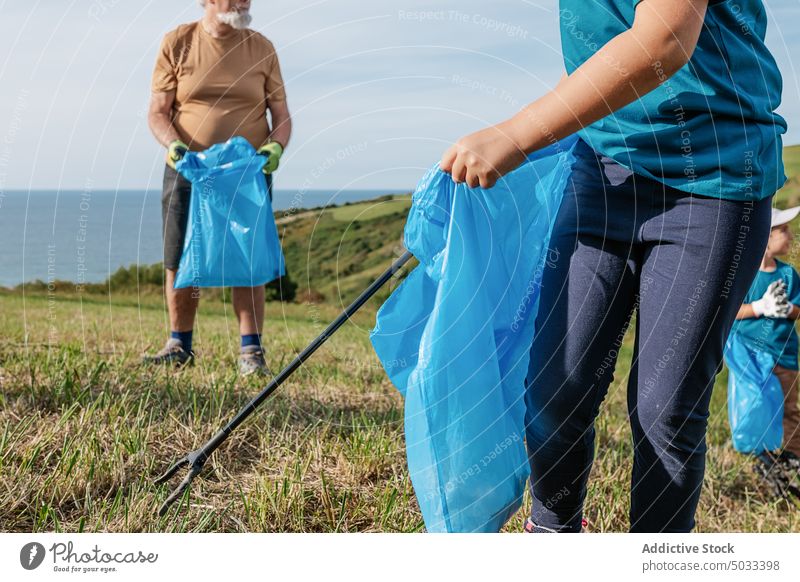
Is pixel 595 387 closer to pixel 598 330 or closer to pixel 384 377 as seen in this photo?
pixel 598 330

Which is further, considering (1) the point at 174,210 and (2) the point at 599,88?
(1) the point at 174,210

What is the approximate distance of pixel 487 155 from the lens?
4.96ft

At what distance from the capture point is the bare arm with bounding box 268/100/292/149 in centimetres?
378

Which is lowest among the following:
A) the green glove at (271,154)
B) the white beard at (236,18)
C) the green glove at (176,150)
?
the green glove at (271,154)

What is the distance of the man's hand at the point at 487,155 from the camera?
4.95 ft

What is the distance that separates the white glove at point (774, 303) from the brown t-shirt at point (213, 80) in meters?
2.21

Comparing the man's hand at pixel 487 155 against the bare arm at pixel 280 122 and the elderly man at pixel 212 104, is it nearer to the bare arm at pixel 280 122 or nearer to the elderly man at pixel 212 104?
the elderly man at pixel 212 104

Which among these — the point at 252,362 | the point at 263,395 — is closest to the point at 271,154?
the point at 252,362

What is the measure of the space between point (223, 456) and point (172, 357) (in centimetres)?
104

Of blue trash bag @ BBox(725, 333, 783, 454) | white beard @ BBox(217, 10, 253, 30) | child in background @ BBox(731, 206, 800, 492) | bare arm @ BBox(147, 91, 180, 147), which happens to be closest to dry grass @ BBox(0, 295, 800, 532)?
blue trash bag @ BBox(725, 333, 783, 454)

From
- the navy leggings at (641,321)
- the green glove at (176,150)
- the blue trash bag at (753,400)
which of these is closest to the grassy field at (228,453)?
the blue trash bag at (753,400)

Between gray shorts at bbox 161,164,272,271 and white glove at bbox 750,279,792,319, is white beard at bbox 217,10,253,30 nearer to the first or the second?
gray shorts at bbox 161,164,272,271

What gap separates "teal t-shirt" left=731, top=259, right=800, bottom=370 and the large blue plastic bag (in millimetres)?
1845

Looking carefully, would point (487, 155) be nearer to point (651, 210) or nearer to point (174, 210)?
point (651, 210)
